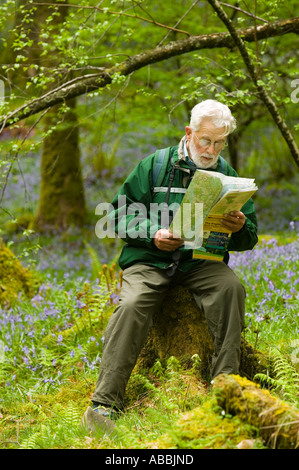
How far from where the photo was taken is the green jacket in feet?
11.9

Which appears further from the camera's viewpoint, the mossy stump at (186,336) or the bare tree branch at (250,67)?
the bare tree branch at (250,67)

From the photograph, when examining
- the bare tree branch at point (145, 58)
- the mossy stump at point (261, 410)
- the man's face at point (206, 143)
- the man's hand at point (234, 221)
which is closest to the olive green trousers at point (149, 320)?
the man's hand at point (234, 221)

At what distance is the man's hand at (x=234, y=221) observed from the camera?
3389 millimetres

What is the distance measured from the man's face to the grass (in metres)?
1.18

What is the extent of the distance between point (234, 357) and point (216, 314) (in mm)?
279

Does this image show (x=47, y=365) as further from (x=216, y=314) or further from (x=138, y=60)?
(x=138, y=60)

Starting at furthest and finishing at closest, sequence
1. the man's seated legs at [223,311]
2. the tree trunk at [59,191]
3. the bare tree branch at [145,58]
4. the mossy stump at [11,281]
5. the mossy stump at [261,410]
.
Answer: the tree trunk at [59,191], the mossy stump at [11,281], the bare tree branch at [145,58], the man's seated legs at [223,311], the mossy stump at [261,410]

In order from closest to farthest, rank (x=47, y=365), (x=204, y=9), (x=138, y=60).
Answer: (x=47, y=365) < (x=138, y=60) < (x=204, y=9)

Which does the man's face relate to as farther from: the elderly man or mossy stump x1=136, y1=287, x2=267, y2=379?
mossy stump x1=136, y1=287, x2=267, y2=379

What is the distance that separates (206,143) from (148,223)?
63 centimetres

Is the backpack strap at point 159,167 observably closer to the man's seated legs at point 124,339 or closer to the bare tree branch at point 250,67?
the man's seated legs at point 124,339

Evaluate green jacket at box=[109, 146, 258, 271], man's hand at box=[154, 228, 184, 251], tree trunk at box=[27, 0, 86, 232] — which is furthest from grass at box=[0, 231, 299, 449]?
tree trunk at box=[27, 0, 86, 232]

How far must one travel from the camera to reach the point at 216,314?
11.4 feet

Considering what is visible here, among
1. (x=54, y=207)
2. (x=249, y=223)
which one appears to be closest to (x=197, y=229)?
(x=249, y=223)
